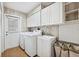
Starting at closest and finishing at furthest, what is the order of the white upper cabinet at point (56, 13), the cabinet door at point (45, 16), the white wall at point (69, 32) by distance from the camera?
the white wall at point (69, 32)
the white upper cabinet at point (56, 13)
the cabinet door at point (45, 16)

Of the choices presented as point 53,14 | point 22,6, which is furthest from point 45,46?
point 22,6

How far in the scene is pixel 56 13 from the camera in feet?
4.79

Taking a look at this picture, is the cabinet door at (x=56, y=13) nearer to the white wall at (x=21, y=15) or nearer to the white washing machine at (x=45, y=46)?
the white washing machine at (x=45, y=46)

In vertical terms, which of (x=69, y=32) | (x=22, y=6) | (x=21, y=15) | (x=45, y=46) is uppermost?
(x=22, y=6)

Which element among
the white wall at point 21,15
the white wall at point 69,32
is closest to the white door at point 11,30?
the white wall at point 21,15

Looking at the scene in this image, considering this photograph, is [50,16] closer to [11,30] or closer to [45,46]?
[45,46]

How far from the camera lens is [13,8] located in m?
1.41

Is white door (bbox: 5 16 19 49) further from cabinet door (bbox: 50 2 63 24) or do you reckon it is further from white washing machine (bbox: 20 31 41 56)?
cabinet door (bbox: 50 2 63 24)

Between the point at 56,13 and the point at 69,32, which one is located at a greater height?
the point at 56,13

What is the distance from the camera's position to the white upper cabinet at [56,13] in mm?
1339

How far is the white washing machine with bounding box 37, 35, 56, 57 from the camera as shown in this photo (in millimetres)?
1443

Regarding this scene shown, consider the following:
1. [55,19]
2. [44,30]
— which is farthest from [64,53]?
[44,30]

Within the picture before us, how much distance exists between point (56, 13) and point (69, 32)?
453 millimetres

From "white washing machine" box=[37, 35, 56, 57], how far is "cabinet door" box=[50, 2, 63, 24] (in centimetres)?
35
